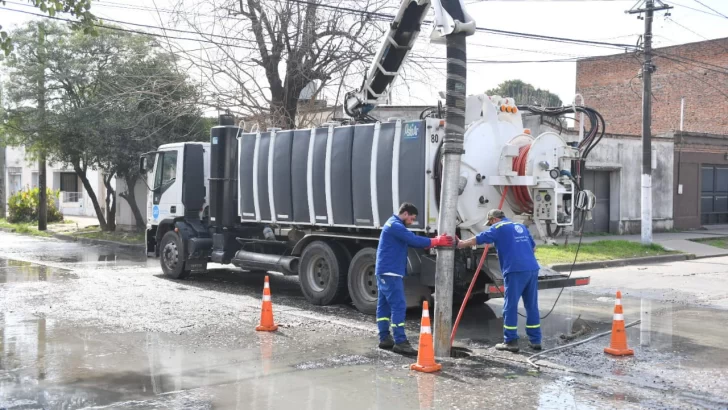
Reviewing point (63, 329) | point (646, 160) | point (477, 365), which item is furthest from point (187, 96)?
point (477, 365)

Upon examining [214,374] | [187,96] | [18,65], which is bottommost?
[214,374]

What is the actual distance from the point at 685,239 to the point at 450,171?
18.2 m

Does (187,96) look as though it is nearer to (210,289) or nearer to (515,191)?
(210,289)

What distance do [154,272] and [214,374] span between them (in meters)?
9.26

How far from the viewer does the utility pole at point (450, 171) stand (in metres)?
7.96

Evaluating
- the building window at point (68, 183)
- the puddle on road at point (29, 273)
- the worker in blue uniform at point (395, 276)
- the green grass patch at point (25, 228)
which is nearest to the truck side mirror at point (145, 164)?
the puddle on road at point (29, 273)

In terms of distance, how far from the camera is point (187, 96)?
1938 centimetres

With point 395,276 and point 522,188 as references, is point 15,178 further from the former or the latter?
point 395,276

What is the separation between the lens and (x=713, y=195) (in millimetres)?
29453

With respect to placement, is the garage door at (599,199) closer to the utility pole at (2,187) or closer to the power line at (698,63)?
the power line at (698,63)

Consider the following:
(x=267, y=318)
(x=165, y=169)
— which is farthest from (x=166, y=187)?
(x=267, y=318)

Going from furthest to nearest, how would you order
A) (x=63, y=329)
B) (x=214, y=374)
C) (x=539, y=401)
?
(x=63, y=329) < (x=214, y=374) < (x=539, y=401)

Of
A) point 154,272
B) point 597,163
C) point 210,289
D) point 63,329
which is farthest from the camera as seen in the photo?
point 597,163

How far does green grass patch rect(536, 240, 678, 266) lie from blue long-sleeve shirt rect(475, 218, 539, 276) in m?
8.10
